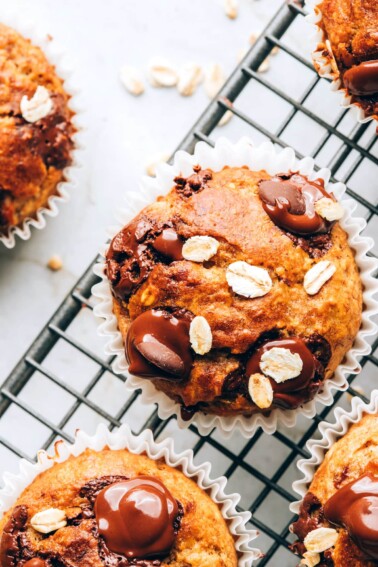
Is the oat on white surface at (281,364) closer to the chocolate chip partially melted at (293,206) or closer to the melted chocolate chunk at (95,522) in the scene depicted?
the chocolate chip partially melted at (293,206)

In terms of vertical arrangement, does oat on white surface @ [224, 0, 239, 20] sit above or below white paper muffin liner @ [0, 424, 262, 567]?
above

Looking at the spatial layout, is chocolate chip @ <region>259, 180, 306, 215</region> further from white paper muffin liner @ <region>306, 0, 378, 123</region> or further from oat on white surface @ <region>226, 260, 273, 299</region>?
white paper muffin liner @ <region>306, 0, 378, 123</region>

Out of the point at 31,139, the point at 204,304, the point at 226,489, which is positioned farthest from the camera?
the point at 226,489

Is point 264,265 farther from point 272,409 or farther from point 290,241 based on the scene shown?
point 272,409

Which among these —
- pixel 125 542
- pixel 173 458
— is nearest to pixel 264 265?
pixel 173 458

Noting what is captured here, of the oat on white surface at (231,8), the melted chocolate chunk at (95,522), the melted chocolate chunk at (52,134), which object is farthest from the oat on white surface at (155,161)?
the melted chocolate chunk at (95,522)

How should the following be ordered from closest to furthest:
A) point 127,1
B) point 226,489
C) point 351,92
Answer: point 351,92, point 226,489, point 127,1

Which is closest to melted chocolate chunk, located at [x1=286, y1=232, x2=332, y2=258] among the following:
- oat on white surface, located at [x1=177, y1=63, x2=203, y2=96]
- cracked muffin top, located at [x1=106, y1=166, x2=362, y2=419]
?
cracked muffin top, located at [x1=106, y1=166, x2=362, y2=419]

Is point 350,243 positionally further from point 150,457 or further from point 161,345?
point 150,457
